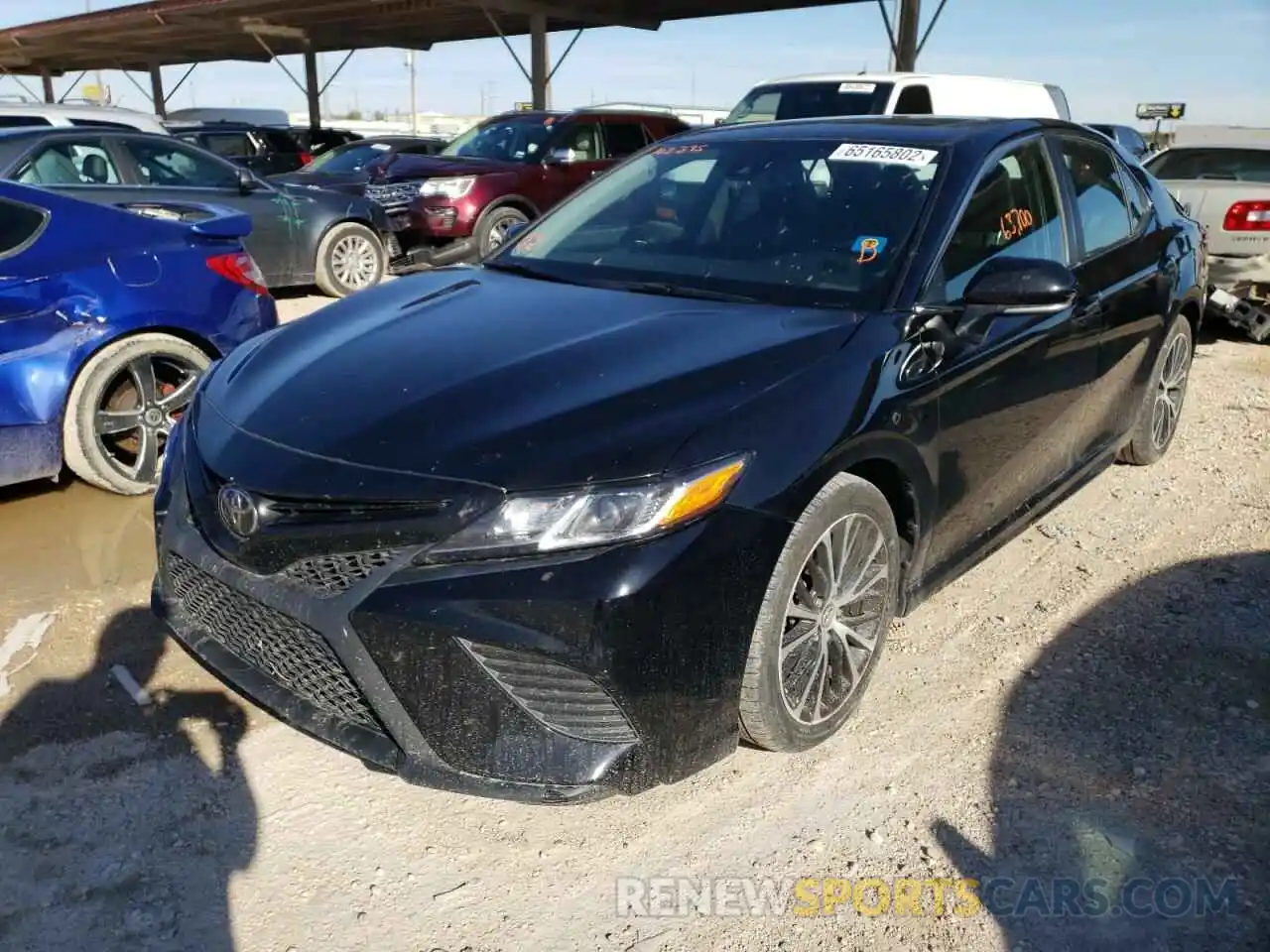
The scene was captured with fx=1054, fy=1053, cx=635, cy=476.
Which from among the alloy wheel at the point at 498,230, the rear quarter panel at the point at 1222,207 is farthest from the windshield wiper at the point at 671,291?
the alloy wheel at the point at 498,230

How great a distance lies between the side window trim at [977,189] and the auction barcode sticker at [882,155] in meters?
0.17

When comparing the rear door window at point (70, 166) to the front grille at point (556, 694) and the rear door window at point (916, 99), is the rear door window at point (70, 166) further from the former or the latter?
the rear door window at point (916, 99)

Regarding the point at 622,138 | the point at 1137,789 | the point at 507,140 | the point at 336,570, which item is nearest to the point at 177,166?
the point at 507,140

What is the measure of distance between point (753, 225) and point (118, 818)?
2.44 meters

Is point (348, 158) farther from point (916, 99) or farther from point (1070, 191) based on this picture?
point (1070, 191)

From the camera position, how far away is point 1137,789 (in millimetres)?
2693

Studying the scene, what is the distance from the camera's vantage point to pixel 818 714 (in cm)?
279

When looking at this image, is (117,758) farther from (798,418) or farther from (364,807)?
(798,418)

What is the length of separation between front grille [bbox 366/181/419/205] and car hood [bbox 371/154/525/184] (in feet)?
0.21

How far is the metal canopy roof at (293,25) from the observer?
18.4 m

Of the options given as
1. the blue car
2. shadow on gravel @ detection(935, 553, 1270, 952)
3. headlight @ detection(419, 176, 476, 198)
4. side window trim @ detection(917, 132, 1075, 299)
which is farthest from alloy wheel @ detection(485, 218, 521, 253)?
shadow on gravel @ detection(935, 553, 1270, 952)

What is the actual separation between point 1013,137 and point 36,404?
12.3 feet

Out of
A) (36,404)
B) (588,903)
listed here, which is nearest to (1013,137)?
(588,903)

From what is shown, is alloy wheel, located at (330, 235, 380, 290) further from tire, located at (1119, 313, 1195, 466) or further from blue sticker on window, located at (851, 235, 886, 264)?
blue sticker on window, located at (851, 235, 886, 264)
